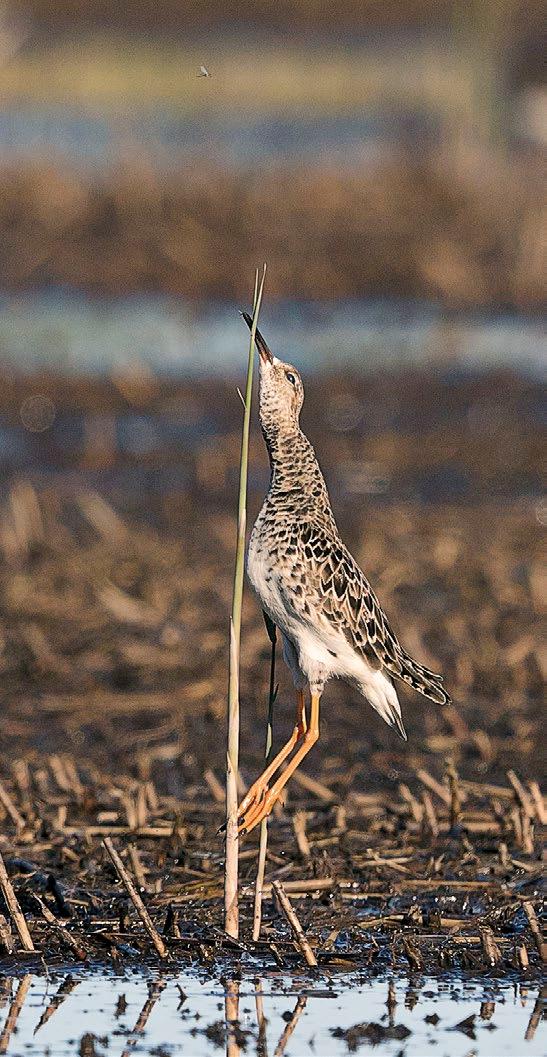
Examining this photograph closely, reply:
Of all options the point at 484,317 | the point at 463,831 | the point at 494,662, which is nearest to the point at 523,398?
the point at 484,317

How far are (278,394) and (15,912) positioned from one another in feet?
5.04

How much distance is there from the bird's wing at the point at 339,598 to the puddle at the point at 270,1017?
33.7 inches

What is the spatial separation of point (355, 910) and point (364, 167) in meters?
18.2

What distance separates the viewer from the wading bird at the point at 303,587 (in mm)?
4738

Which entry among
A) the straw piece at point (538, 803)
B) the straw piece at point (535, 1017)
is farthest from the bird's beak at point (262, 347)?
the straw piece at point (538, 803)

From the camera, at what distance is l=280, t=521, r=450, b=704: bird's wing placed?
473 cm

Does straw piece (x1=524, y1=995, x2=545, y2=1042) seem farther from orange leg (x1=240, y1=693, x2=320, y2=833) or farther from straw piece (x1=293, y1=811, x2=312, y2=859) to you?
straw piece (x1=293, y1=811, x2=312, y2=859)

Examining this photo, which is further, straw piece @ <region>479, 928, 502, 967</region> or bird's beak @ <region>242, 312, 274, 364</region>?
straw piece @ <region>479, 928, 502, 967</region>

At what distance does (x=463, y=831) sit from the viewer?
600 centimetres

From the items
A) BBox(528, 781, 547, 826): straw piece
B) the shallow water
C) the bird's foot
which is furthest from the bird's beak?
the shallow water

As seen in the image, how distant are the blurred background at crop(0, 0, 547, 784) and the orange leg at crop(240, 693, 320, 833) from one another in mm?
1794

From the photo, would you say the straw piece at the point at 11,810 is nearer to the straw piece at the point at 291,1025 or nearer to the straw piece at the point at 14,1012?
the straw piece at the point at 14,1012

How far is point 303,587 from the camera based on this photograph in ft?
15.5

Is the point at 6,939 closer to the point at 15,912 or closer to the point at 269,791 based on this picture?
the point at 15,912
